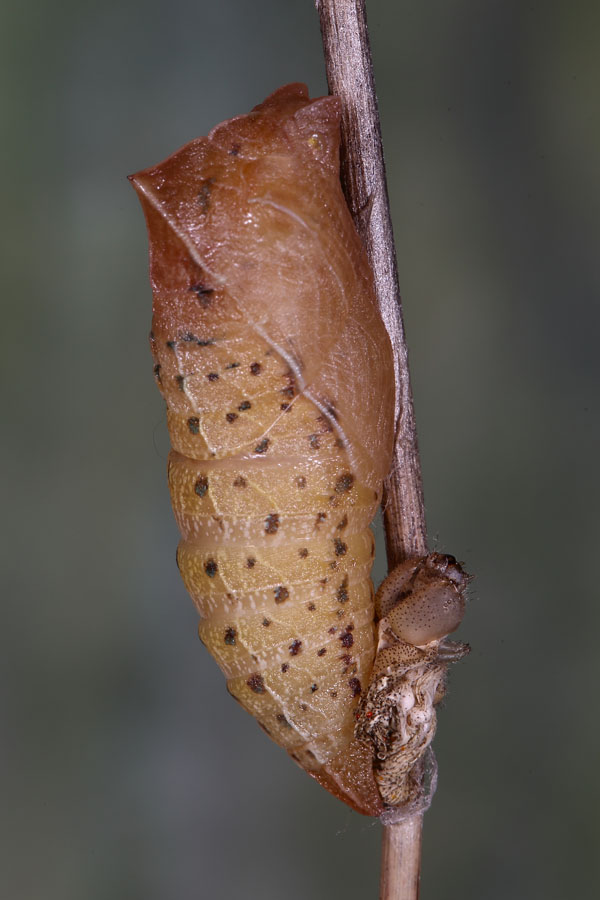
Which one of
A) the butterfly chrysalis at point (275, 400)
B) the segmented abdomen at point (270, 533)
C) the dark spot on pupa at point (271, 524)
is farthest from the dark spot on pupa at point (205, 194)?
the dark spot on pupa at point (271, 524)

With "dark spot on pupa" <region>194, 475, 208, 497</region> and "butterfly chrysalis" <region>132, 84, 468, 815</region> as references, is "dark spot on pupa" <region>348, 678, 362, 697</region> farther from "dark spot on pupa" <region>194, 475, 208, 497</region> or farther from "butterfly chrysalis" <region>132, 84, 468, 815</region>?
"dark spot on pupa" <region>194, 475, 208, 497</region>

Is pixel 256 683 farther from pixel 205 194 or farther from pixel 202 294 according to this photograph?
pixel 205 194

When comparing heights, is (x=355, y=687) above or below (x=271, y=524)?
below

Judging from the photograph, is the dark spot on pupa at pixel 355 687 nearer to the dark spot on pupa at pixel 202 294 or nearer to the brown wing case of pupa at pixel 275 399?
the brown wing case of pupa at pixel 275 399

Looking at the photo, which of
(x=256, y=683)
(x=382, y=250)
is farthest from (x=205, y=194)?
(x=256, y=683)

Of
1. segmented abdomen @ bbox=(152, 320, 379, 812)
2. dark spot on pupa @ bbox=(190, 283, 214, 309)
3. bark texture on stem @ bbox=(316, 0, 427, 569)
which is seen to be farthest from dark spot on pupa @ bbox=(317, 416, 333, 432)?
dark spot on pupa @ bbox=(190, 283, 214, 309)

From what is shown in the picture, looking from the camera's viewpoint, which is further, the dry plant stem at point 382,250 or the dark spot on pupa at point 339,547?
the dark spot on pupa at point 339,547
